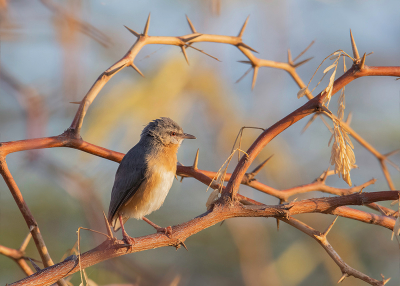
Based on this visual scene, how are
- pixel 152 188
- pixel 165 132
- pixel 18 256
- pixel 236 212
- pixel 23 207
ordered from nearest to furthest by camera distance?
pixel 236 212 < pixel 23 207 < pixel 18 256 < pixel 152 188 < pixel 165 132

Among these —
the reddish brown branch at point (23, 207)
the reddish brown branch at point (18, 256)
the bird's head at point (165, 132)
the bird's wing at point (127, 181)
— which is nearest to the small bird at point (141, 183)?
the bird's wing at point (127, 181)

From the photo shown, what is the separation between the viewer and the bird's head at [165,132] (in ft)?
12.8

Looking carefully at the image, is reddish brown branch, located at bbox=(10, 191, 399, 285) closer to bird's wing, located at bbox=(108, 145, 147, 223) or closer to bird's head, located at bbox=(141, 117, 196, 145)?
bird's wing, located at bbox=(108, 145, 147, 223)

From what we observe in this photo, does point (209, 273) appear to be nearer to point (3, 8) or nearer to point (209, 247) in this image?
point (209, 247)

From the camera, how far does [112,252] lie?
6.46ft

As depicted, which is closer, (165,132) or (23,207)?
(23,207)

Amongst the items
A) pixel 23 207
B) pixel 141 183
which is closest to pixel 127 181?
pixel 141 183

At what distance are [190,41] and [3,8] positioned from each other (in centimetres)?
172

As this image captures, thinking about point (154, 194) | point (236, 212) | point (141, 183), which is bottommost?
point (154, 194)

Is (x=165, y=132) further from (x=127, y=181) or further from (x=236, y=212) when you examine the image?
(x=236, y=212)

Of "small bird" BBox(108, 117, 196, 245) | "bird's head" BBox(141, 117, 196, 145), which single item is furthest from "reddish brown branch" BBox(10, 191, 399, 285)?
"bird's head" BBox(141, 117, 196, 145)

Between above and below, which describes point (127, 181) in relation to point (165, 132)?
below

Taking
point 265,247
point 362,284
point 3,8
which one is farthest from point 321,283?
point 3,8

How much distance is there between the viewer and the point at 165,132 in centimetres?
391
